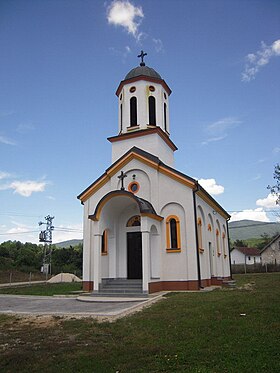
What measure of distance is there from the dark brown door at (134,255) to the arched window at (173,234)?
1.75 m

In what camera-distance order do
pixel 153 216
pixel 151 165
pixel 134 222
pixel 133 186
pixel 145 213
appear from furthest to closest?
pixel 133 186
pixel 134 222
pixel 151 165
pixel 153 216
pixel 145 213

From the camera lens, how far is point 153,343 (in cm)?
647

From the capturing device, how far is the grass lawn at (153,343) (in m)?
5.21

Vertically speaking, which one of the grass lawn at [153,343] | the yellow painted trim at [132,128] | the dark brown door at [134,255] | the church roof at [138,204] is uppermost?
the yellow painted trim at [132,128]

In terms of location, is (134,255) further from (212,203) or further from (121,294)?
(212,203)

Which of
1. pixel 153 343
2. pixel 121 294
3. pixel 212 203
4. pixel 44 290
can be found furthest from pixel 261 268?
pixel 153 343

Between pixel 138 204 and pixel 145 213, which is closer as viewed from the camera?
pixel 145 213

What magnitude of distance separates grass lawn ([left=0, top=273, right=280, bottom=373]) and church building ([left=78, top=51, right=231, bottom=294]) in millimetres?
7471

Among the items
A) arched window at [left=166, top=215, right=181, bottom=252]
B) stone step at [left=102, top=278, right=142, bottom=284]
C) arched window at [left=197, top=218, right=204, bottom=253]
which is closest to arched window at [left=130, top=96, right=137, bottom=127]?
arched window at [left=166, top=215, right=181, bottom=252]

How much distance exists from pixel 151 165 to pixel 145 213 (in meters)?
3.70

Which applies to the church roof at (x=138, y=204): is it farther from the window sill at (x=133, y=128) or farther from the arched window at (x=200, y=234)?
the window sill at (x=133, y=128)

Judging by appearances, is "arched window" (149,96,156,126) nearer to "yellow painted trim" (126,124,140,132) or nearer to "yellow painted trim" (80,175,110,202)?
"yellow painted trim" (126,124,140,132)

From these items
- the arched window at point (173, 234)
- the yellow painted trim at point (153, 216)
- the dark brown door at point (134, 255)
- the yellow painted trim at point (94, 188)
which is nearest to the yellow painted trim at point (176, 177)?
the arched window at point (173, 234)

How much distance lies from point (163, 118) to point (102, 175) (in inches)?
224
